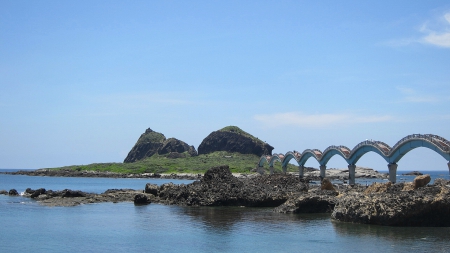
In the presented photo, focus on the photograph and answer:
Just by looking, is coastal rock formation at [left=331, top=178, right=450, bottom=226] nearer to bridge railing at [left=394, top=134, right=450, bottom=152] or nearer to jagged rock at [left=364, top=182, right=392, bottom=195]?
jagged rock at [left=364, top=182, right=392, bottom=195]

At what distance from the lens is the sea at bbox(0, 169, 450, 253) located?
24.6 m

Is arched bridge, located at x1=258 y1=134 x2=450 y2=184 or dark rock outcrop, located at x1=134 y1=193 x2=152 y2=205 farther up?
arched bridge, located at x1=258 y1=134 x2=450 y2=184

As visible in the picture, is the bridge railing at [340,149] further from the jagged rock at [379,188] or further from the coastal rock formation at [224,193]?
the jagged rock at [379,188]

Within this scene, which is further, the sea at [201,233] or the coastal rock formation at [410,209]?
the coastal rock formation at [410,209]

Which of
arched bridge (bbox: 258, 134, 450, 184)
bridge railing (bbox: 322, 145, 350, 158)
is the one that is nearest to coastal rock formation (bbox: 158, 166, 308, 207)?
arched bridge (bbox: 258, 134, 450, 184)

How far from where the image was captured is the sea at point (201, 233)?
24.6 meters

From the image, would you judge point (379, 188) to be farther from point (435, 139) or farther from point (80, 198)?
point (80, 198)

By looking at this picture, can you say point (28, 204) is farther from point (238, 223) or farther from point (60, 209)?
point (238, 223)

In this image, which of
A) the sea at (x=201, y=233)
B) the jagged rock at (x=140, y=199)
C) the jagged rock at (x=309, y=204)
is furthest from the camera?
the jagged rock at (x=140, y=199)

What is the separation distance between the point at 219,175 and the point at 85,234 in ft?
78.3

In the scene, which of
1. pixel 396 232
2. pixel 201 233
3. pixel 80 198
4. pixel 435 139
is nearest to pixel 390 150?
pixel 435 139

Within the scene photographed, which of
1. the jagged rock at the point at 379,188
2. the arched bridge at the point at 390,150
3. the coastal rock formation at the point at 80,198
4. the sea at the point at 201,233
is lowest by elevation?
the sea at the point at 201,233

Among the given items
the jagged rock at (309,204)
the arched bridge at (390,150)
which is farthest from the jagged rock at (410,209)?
the arched bridge at (390,150)

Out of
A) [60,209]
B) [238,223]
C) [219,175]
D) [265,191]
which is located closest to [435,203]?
[238,223]
